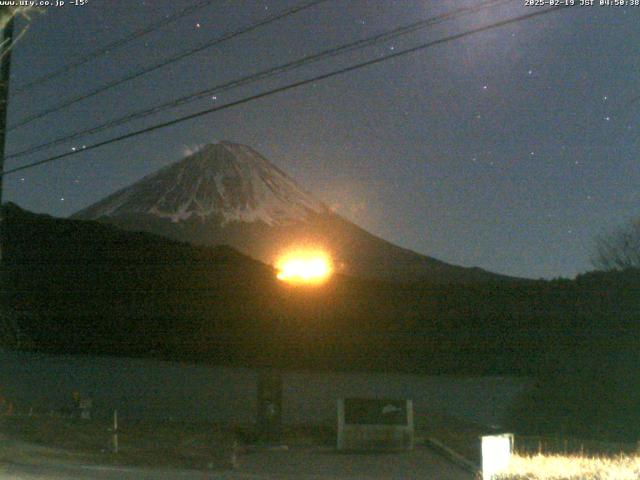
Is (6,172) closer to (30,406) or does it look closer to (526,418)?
(30,406)

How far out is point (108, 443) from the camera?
1584 centimetres

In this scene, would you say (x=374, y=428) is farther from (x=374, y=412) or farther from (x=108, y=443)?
(x=108, y=443)

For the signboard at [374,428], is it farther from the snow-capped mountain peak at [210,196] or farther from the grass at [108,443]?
the snow-capped mountain peak at [210,196]

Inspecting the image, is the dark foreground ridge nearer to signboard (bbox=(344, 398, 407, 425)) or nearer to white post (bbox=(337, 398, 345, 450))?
signboard (bbox=(344, 398, 407, 425))

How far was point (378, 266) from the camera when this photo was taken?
38531 millimetres

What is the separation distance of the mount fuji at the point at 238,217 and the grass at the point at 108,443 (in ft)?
55.9

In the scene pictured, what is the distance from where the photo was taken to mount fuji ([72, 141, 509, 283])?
40781mm

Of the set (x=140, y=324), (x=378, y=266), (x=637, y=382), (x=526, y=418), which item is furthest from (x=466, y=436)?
(x=378, y=266)

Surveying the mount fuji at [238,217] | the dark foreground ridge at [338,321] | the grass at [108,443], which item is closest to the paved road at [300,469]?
the grass at [108,443]

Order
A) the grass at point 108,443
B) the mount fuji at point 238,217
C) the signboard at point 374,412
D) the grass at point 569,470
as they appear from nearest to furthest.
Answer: the grass at point 569,470, the grass at point 108,443, the signboard at point 374,412, the mount fuji at point 238,217

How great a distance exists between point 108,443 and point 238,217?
35.8 m

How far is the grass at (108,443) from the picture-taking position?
545 inches

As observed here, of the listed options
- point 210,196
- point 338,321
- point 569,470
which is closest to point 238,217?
point 210,196

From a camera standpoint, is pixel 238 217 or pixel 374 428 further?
pixel 238 217
